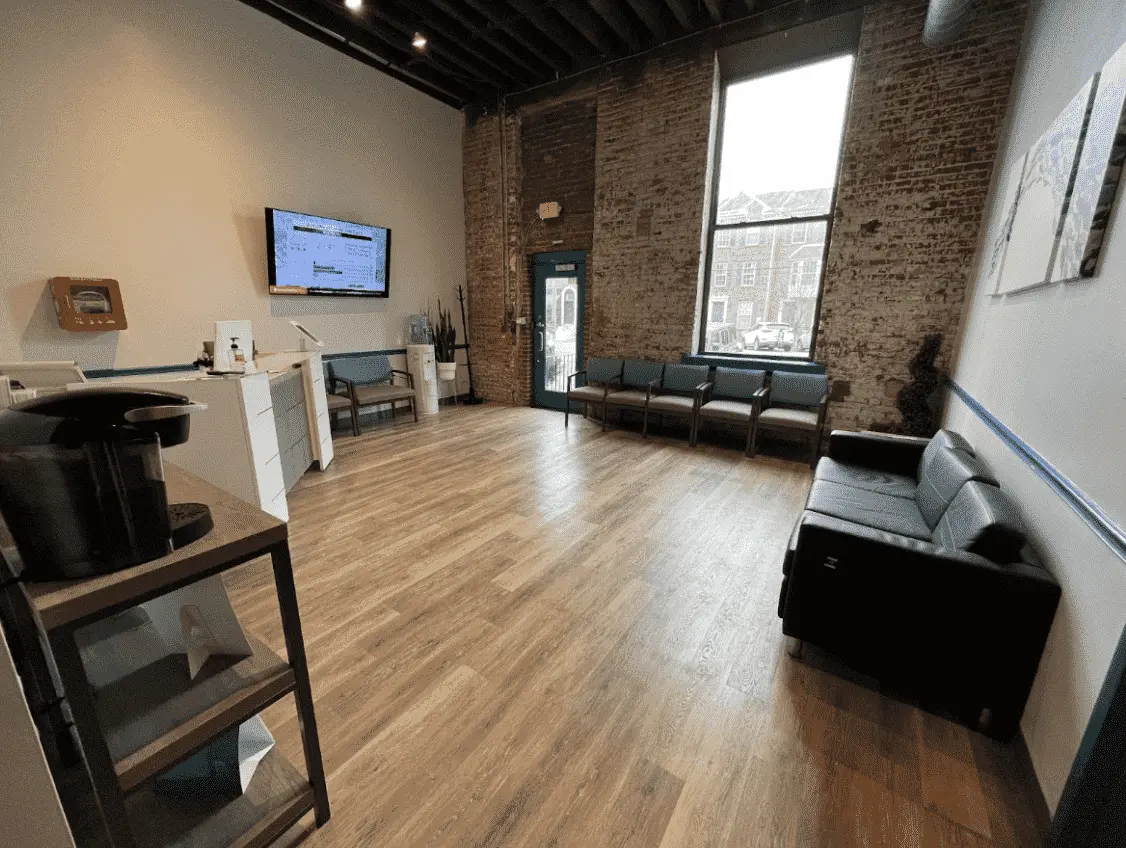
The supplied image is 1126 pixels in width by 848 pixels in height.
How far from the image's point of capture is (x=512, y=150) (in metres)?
6.21

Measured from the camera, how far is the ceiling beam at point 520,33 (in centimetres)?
442

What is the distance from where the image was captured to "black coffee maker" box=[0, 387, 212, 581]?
2.60 ft

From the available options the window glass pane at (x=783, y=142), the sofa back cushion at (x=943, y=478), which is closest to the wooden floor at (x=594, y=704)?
the sofa back cushion at (x=943, y=478)

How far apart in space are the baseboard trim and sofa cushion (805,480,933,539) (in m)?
0.49

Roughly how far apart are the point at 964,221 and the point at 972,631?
3.81m

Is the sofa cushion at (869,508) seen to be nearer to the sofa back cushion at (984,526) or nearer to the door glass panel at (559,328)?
the sofa back cushion at (984,526)

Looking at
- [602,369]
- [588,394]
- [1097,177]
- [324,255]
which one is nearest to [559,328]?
[602,369]

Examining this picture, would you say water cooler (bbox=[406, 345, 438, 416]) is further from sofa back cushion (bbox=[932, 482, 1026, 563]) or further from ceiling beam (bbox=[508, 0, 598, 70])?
sofa back cushion (bbox=[932, 482, 1026, 563])

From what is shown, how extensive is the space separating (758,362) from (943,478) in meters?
2.90

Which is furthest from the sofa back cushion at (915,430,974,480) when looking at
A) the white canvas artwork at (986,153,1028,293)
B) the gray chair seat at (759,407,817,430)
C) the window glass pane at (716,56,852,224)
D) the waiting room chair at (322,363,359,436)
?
the waiting room chair at (322,363,359,436)

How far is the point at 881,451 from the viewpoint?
9.59 ft

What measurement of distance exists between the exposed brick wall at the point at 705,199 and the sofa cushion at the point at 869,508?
7.56ft

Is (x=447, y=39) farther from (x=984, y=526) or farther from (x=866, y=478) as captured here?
(x=984, y=526)

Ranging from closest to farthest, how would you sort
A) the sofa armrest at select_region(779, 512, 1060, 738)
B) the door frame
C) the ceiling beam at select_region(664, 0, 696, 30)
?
the sofa armrest at select_region(779, 512, 1060, 738) < the ceiling beam at select_region(664, 0, 696, 30) < the door frame
